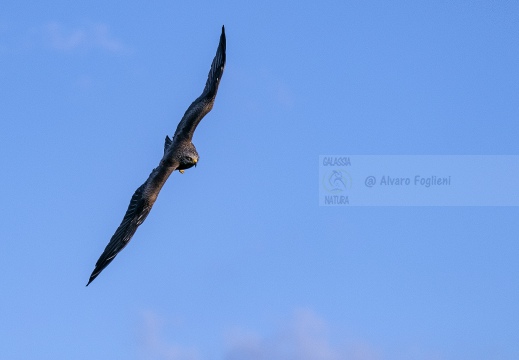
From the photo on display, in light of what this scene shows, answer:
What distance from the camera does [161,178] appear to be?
1550 inches

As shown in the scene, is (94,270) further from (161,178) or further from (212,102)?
(212,102)

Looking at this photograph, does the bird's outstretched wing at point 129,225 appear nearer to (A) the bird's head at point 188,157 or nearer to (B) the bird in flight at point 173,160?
(B) the bird in flight at point 173,160

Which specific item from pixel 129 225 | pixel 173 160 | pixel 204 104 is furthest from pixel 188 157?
pixel 129 225

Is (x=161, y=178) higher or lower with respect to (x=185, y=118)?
lower

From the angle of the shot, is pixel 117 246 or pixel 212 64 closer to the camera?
pixel 117 246

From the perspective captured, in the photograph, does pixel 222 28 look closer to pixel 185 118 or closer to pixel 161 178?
pixel 185 118

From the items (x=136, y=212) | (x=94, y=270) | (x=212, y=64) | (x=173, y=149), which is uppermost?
(x=212, y=64)

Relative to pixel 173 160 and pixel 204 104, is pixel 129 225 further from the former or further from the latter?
pixel 204 104

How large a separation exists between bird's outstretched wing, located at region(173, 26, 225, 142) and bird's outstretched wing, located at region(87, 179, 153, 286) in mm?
2729

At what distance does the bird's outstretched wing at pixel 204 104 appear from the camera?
40.6 meters

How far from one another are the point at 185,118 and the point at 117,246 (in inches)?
254

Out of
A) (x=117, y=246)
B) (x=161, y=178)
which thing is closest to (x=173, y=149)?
(x=161, y=178)

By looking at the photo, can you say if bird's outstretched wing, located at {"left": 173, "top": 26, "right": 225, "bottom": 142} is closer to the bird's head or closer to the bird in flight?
the bird in flight

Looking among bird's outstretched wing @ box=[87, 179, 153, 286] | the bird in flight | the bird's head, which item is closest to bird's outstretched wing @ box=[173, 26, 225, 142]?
the bird in flight
